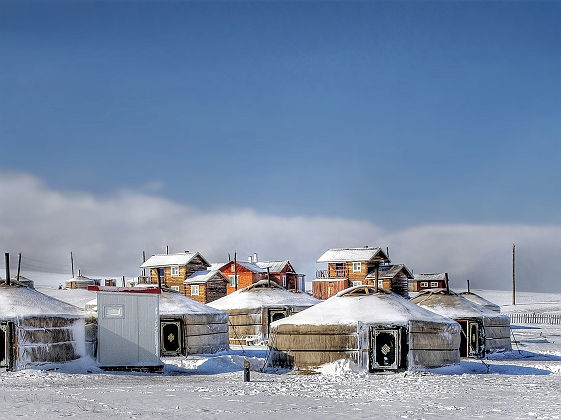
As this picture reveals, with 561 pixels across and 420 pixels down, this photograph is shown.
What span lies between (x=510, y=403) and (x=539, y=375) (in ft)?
24.6

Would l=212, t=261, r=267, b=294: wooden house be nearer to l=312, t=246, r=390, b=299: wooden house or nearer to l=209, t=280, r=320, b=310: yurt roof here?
l=312, t=246, r=390, b=299: wooden house

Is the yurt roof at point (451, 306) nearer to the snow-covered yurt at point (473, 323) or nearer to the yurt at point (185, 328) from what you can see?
the snow-covered yurt at point (473, 323)

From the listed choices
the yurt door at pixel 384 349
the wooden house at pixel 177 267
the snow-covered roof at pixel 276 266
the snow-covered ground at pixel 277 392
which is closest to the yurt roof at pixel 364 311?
the yurt door at pixel 384 349

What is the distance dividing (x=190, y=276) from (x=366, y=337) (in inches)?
1522

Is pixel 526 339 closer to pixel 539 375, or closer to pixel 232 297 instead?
pixel 232 297

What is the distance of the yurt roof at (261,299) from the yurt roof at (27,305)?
1094 centimetres

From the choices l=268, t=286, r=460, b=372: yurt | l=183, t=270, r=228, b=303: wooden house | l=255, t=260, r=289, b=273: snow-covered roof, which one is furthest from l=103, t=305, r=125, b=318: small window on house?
l=255, t=260, r=289, b=273: snow-covered roof

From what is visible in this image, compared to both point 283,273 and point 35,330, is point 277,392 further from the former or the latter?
point 283,273

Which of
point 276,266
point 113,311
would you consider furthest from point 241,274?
point 113,311

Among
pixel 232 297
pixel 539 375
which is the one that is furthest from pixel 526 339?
pixel 539 375

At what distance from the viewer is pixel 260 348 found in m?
31.5

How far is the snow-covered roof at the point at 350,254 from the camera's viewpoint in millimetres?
57000

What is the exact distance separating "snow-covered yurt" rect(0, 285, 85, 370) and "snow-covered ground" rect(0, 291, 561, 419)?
54 cm

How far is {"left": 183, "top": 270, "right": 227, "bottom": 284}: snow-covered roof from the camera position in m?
57.3
